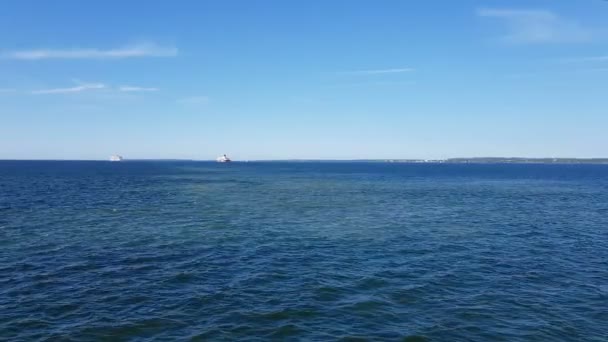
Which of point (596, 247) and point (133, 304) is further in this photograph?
point (596, 247)

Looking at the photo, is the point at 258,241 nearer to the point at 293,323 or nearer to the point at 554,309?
the point at 293,323

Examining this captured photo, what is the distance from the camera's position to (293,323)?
1958 cm

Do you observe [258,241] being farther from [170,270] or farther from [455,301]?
[455,301]

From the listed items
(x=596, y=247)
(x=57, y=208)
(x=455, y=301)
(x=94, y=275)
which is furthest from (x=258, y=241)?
(x=57, y=208)

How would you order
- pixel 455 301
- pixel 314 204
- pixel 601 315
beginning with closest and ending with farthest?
pixel 601 315
pixel 455 301
pixel 314 204

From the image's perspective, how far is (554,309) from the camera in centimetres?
2153

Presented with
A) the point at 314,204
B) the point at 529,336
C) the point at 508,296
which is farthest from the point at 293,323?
the point at 314,204

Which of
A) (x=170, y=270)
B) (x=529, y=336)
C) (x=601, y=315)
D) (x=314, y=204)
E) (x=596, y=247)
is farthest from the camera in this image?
(x=314, y=204)

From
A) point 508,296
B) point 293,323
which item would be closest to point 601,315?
point 508,296

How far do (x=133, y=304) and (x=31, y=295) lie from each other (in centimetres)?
598

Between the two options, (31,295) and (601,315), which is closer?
(601,315)

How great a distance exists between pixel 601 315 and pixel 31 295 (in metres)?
28.6

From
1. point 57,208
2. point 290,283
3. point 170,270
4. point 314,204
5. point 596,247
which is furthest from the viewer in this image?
point 314,204

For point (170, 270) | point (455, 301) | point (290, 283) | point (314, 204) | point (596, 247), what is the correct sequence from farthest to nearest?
1. point (314, 204)
2. point (596, 247)
3. point (170, 270)
4. point (290, 283)
5. point (455, 301)
